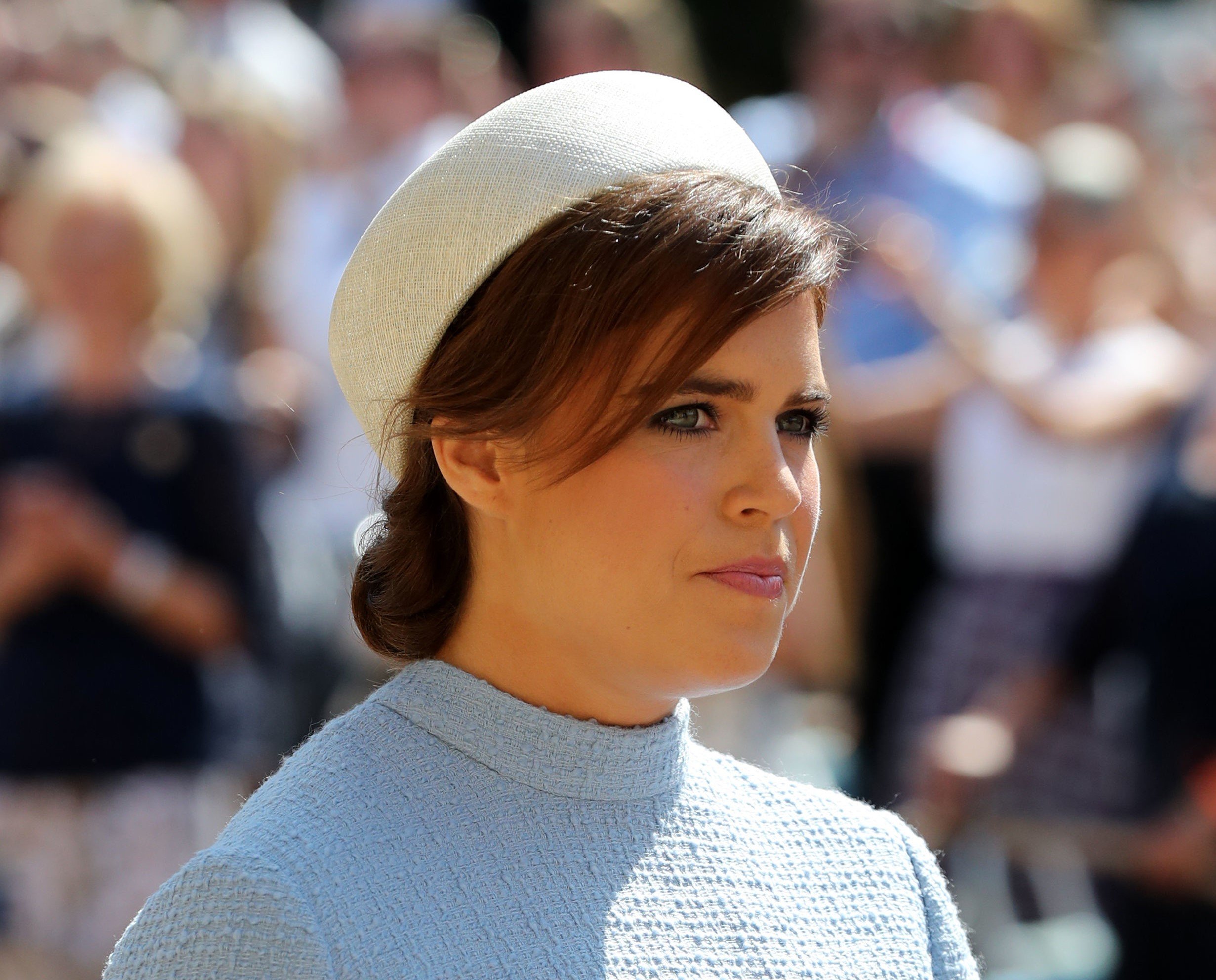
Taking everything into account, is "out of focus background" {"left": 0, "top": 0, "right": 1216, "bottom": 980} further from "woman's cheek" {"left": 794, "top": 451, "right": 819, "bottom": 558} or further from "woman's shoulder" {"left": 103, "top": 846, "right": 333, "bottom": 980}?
"woman's shoulder" {"left": 103, "top": 846, "right": 333, "bottom": 980}

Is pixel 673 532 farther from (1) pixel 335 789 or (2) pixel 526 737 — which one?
(1) pixel 335 789

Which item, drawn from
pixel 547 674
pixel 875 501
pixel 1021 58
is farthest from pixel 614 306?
pixel 1021 58

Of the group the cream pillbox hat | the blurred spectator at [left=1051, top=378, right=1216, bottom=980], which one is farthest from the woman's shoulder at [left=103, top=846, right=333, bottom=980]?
→ the blurred spectator at [left=1051, top=378, right=1216, bottom=980]

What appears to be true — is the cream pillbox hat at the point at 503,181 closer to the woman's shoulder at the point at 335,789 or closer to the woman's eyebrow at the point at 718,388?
the woman's eyebrow at the point at 718,388

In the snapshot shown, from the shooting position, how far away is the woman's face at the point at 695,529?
1.60m

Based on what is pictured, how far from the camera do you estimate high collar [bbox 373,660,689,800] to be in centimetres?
165

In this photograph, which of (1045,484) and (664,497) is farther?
(1045,484)

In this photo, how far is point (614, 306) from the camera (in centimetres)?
156

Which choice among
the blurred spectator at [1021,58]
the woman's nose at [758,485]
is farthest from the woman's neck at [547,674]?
the blurred spectator at [1021,58]

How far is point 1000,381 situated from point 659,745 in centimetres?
294

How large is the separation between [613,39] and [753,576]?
14.7 feet

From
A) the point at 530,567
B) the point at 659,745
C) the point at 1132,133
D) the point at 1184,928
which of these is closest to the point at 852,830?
the point at 659,745

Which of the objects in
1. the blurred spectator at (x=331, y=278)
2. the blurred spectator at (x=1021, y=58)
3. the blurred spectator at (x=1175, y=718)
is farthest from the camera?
the blurred spectator at (x=1021, y=58)

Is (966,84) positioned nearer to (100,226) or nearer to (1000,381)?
(1000,381)
